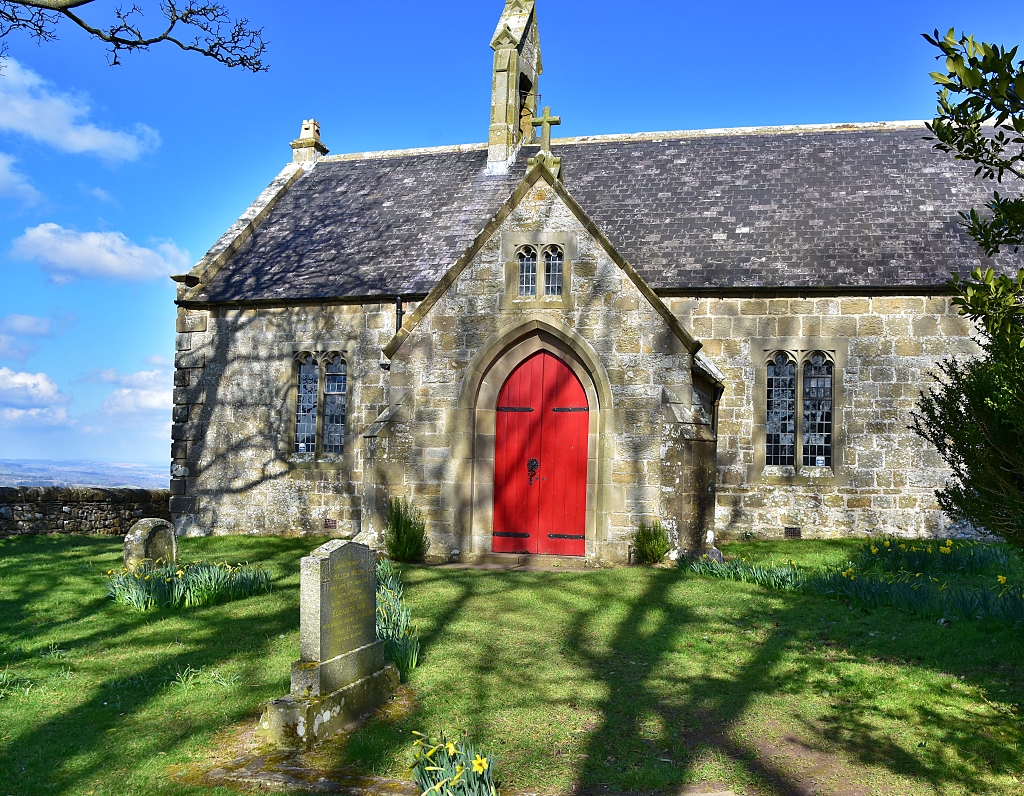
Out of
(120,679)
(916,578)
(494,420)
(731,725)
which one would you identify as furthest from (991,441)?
(494,420)

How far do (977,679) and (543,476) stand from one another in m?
7.47

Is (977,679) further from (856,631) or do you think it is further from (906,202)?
(906,202)

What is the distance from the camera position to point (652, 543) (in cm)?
1247

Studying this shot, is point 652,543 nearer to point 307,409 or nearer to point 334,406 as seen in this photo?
point 334,406

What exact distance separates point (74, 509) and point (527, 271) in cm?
1197

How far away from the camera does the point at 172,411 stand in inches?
755

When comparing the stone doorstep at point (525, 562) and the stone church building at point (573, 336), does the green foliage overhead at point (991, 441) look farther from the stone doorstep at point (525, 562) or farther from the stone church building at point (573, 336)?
the stone doorstep at point (525, 562)

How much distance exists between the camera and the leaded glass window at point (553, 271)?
1330 cm

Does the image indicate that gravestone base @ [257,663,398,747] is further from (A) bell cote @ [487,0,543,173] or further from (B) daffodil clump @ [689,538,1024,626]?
(A) bell cote @ [487,0,543,173]

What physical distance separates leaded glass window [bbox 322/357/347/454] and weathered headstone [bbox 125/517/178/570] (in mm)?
6446

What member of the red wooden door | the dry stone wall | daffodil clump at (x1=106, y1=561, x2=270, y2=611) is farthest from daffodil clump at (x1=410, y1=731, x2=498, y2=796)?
the dry stone wall

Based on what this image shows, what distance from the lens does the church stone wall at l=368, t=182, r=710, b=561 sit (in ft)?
41.7

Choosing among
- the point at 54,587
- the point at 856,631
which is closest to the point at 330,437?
the point at 54,587

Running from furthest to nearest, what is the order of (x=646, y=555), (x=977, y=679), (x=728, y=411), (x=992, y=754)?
(x=728, y=411), (x=646, y=555), (x=977, y=679), (x=992, y=754)
